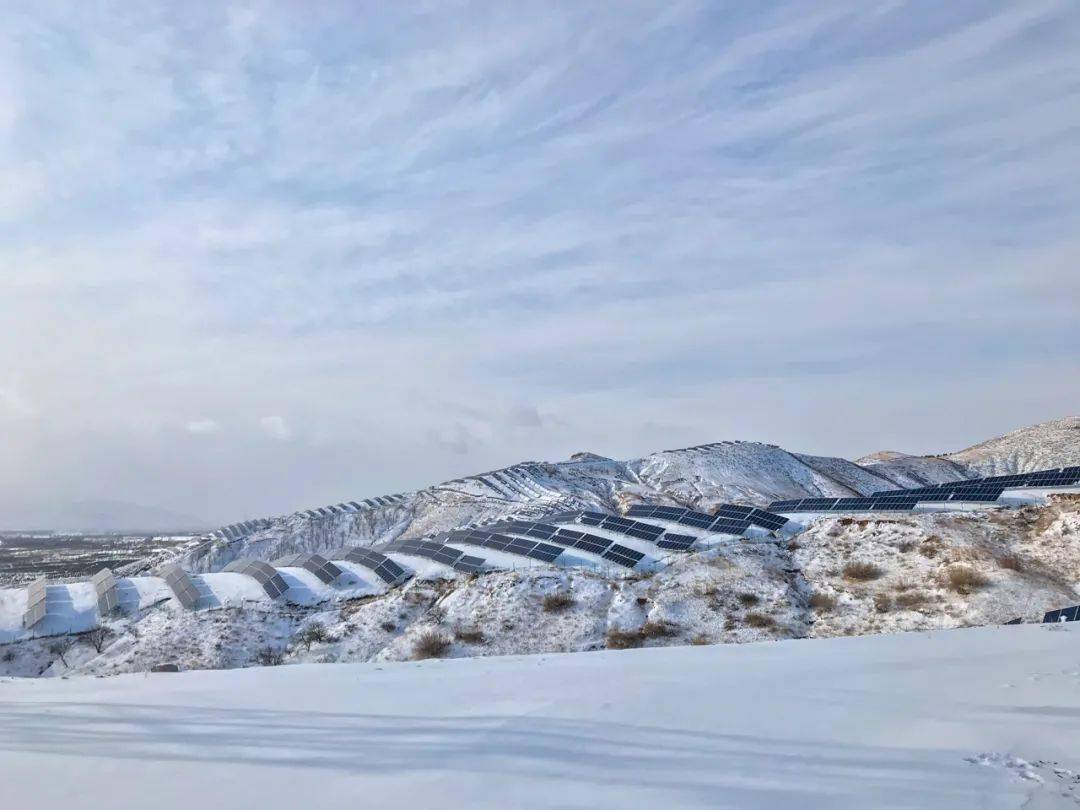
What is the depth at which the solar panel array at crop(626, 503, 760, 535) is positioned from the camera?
34312mm

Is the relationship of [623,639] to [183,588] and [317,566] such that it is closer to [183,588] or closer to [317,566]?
[317,566]

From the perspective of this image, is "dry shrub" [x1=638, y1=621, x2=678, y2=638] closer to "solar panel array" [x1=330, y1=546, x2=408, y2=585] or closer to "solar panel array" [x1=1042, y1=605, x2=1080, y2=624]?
"solar panel array" [x1=1042, y1=605, x2=1080, y2=624]

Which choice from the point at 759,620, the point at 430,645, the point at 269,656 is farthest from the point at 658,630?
the point at 269,656

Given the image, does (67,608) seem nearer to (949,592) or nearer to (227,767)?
(227,767)

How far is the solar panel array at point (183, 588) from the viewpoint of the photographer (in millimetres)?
32500

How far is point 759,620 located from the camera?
978 inches

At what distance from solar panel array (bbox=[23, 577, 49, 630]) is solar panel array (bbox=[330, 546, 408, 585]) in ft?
42.0

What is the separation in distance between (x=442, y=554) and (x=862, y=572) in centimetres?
1836

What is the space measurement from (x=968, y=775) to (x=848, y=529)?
87.5 ft

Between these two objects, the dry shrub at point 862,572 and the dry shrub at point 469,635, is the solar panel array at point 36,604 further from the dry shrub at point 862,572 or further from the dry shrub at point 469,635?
the dry shrub at point 862,572


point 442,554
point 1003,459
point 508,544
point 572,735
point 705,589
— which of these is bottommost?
point 705,589

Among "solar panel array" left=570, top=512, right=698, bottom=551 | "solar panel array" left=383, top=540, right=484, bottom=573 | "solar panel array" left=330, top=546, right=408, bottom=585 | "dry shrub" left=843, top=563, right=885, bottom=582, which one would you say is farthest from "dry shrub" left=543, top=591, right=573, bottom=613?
"dry shrub" left=843, top=563, right=885, bottom=582

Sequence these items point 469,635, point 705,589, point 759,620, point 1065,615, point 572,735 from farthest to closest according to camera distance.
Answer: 1. point 705,589
2. point 469,635
3. point 759,620
4. point 1065,615
5. point 572,735

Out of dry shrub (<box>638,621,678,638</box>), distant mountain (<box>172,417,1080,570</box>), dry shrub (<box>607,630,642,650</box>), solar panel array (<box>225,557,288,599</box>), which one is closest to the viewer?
dry shrub (<box>607,630,642,650</box>)
